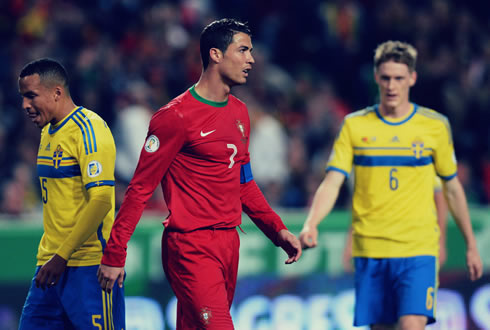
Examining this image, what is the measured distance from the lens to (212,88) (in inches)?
213

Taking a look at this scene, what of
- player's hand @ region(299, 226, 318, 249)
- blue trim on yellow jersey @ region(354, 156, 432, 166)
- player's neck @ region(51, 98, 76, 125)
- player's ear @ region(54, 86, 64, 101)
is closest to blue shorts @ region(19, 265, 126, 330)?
player's neck @ region(51, 98, 76, 125)

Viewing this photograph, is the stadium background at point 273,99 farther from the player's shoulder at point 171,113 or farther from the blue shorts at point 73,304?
the player's shoulder at point 171,113

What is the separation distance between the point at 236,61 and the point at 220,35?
7.2 inches

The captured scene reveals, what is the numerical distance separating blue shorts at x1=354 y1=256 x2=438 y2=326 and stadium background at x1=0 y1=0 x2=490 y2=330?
243cm

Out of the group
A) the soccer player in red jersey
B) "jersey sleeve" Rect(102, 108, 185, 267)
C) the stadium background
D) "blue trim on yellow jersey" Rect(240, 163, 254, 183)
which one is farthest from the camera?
the stadium background

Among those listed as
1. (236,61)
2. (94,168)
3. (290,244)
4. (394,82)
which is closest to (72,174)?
(94,168)

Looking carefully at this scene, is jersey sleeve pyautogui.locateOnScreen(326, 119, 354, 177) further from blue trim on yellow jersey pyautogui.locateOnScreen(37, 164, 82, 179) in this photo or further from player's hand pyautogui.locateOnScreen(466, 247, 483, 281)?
blue trim on yellow jersey pyautogui.locateOnScreen(37, 164, 82, 179)

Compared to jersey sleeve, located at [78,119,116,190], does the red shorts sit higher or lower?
lower

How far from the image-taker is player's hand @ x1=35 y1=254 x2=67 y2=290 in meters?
5.11

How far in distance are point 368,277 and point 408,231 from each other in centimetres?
43

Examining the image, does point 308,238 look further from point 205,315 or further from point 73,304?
point 73,304

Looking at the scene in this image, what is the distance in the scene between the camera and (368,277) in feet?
20.9

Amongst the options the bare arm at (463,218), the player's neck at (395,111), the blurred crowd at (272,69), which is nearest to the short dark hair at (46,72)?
the player's neck at (395,111)

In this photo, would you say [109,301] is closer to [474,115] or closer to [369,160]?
[369,160]
